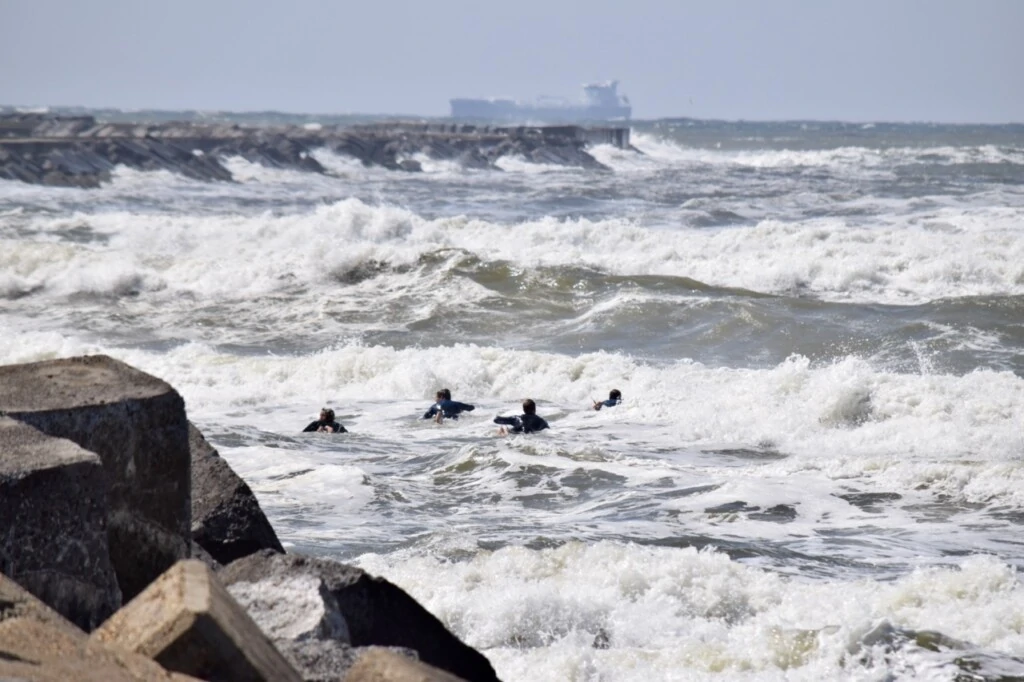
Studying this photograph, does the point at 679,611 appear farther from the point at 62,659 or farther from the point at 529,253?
the point at 529,253

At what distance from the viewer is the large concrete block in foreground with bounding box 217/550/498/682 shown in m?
4.53

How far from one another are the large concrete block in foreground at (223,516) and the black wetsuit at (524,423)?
7157 mm

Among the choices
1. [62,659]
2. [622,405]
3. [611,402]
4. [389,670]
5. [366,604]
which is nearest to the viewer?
[62,659]

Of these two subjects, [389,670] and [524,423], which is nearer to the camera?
[389,670]

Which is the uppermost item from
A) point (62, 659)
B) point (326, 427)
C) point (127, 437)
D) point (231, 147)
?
point (127, 437)

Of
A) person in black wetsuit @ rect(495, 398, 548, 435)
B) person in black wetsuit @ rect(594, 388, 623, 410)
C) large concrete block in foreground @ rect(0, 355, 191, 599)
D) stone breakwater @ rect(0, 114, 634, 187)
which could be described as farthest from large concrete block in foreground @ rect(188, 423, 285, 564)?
stone breakwater @ rect(0, 114, 634, 187)

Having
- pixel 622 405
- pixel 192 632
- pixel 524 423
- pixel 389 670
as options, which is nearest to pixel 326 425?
pixel 524 423

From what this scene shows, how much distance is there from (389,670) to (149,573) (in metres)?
1.59

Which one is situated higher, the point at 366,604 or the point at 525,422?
the point at 366,604

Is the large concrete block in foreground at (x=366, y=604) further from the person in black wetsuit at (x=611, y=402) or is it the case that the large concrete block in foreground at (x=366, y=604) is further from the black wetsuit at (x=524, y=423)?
the person in black wetsuit at (x=611, y=402)

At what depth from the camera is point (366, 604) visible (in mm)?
4633

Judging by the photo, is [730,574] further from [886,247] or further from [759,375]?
[886,247]

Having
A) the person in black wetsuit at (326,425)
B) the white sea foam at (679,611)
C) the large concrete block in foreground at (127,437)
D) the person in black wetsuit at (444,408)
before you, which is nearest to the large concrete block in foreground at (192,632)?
the large concrete block in foreground at (127,437)

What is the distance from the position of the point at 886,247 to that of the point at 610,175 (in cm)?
3569
